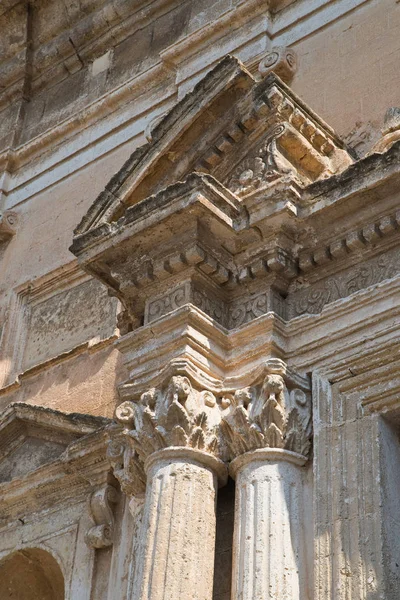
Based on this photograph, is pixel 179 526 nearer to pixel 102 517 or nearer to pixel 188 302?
pixel 188 302

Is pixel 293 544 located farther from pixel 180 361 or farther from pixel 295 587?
pixel 180 361

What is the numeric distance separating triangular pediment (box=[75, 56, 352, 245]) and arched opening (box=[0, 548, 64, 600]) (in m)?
2.12

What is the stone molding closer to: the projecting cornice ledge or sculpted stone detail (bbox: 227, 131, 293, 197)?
the projecting cornice ledge

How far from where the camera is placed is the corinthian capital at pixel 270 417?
6.29m

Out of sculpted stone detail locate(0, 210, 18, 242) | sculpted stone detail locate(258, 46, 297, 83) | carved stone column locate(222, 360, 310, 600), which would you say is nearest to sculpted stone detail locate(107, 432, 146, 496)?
carved stone column locate(222, 360, 310, 600)

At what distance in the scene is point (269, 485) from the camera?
20.2ft

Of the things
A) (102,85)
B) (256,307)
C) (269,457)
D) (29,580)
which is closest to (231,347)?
(256,307)

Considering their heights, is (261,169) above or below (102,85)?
below

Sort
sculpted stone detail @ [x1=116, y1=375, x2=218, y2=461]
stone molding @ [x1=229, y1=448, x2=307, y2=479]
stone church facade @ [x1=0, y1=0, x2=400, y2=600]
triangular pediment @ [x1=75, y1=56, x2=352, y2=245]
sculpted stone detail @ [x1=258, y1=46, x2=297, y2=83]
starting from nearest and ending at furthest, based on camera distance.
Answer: stone church facade @ [x1=0, y1=0, x2=400, y2=600], stone molding @ [x1=229, y1=448, x2=307, y2=479], sculpted stone detail @ [x1=116, y1=375, x2=218, y2=461], triangular pediment @ [x1=75, y1=56, x2=352, y2=245], sculpted stone detail @ [x1=258, y1=46, x2=297, y2=83]

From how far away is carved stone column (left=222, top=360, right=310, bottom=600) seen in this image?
5.86 m

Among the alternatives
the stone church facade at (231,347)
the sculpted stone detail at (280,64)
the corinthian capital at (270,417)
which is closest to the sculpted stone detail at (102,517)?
the stone church facade at (231,347)

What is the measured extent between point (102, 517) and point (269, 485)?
1.62 m

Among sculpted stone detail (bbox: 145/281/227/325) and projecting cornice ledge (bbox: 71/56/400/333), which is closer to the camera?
projecting cornice ledge (bbox: 71/56/400/333)

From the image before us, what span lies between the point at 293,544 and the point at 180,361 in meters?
1.15
